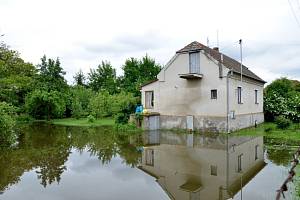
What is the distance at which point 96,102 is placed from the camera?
124 feet

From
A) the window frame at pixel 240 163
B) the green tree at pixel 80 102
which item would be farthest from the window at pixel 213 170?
the green tree at pixel 80 102

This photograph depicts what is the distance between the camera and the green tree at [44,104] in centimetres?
3825

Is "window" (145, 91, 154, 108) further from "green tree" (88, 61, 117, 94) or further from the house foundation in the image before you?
"green tree" (88, 61, 117, 94)

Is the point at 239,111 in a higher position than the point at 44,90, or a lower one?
lower

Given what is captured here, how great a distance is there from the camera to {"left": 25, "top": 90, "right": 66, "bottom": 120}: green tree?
125 feet

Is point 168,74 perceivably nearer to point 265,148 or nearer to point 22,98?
point 265,148

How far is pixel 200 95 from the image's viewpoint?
73.8 feet

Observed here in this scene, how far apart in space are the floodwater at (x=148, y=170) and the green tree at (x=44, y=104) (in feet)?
69.0

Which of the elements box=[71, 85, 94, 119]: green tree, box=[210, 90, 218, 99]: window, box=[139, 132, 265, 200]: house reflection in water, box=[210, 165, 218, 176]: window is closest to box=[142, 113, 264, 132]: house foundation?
box=[210, 90, 218, 99]: window

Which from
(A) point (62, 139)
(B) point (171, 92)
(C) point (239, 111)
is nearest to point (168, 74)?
(B) point (171, 92)

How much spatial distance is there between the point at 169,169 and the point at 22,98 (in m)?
36.1

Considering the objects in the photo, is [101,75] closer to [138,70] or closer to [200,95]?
[138,70]

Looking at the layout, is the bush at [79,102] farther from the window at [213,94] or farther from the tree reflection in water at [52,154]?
the window at [213,94]

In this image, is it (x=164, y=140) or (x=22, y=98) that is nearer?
(x=164, y=140)
